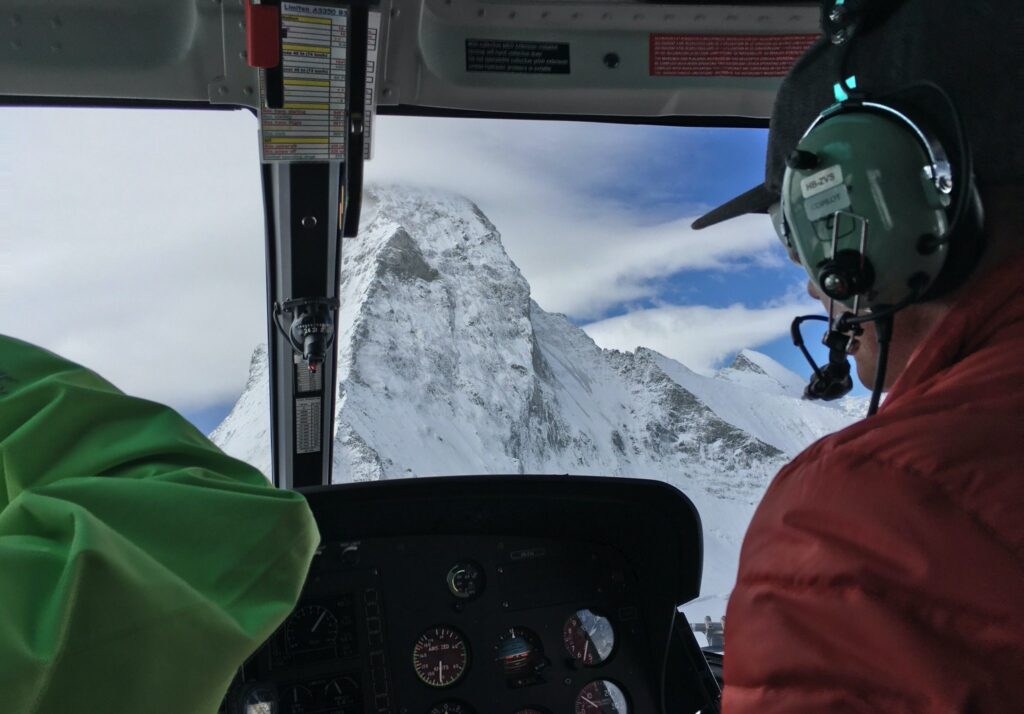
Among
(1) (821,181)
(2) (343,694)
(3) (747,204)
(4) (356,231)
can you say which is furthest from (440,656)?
(1) (821,181)

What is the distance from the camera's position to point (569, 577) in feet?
7.25

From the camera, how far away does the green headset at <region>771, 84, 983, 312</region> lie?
0.77 m

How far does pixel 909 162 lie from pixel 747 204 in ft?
1.37

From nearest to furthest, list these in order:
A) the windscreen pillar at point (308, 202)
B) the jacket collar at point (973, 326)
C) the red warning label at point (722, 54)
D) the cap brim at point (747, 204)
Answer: the jacket collar at point (973, 326) → the cap brim at point (747, 204) → the windscreen pillar at point (308, 202) → the red warning label at point (722, 54)

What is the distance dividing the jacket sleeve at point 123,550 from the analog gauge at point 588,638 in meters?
1.53

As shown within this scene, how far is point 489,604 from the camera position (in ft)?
7.03

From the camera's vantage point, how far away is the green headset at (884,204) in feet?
2.54

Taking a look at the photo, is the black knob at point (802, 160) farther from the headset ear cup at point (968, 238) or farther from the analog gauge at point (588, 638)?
the analog gauge at point (588, 638)

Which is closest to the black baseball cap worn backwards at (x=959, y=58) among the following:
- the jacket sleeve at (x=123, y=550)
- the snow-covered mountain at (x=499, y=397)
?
the jacket sleeve at (x=123, y=550)

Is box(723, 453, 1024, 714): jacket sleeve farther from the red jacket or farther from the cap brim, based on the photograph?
the cap brim

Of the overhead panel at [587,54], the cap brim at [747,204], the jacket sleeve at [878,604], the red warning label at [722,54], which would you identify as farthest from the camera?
the red warning label at [722,54]

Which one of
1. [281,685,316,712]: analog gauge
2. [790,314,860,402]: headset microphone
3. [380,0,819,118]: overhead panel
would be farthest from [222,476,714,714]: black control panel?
[790,314,860,402]: headset microphone

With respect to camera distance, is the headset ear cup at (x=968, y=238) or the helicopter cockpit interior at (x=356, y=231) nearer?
the headset ear cup at (x=968, y=238)

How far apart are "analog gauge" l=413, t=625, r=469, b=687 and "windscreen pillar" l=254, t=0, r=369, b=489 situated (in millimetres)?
689
